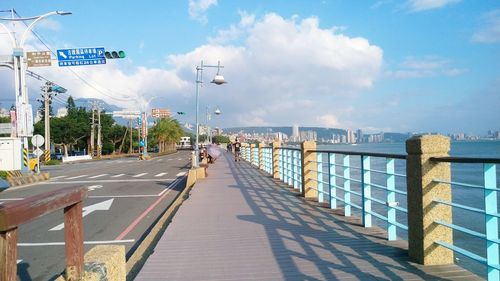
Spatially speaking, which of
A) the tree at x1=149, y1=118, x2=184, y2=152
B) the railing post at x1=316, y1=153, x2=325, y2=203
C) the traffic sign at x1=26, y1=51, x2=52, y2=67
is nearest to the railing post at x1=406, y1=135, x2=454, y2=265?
the railing post at x1=316, y1=153, x2=325, y2=203

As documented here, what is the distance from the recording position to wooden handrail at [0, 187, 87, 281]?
2486 millimetres

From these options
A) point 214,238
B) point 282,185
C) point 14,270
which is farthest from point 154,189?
point 14,270

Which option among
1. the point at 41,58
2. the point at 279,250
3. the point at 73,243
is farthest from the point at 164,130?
the point at 73,243

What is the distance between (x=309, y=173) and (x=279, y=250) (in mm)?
5639

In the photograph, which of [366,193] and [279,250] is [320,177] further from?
[279,250]

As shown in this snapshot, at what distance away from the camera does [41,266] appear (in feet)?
23.6

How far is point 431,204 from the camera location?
5371 mm

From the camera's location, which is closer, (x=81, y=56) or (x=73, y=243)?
(x=73, y=243)

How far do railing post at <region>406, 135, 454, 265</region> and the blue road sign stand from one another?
904 inches

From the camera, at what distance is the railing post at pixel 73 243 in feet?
11.5

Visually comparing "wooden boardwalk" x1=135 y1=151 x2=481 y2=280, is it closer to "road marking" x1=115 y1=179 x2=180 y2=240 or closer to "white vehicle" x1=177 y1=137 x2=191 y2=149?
"road marking" x1=115 y1=179 x2=180 y2=240

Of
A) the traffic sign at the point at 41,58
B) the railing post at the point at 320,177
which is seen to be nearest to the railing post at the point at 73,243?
the railing post at the point at 320,177

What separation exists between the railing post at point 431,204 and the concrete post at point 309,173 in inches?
245

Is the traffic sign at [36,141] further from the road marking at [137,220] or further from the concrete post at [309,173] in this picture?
the concrete post at [309,173]
